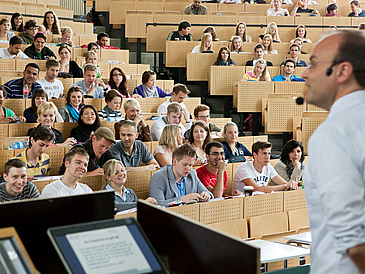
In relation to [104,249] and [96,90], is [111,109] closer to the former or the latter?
[96,90]

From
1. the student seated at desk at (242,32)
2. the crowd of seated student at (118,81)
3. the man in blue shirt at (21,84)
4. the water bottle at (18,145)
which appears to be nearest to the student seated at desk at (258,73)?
the student seated at desk at (242,32)

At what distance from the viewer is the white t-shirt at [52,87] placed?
18.8 ft

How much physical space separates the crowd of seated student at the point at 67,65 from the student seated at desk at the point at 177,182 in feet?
10.6

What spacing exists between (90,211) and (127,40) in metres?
8.70

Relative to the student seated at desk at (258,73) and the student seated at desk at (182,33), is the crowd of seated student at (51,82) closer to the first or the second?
the student seated at desk at (258,73)

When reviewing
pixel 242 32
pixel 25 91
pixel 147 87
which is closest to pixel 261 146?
pixel 147 87

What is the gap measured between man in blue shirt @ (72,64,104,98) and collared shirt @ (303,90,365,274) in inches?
204

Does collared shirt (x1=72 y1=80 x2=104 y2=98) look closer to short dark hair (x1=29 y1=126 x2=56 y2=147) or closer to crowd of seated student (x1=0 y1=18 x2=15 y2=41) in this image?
crowd of seated student (x1=0 y1=18 x2=15 y2=41)

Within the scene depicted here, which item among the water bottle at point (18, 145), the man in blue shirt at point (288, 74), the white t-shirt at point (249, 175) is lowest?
the white t-shirt at point (249, 175)

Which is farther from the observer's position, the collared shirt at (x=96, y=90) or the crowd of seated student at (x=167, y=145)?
the collared shirt at (x=96, y=90)

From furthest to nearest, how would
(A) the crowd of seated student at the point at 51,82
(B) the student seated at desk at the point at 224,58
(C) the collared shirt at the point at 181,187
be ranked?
(B) the student seated at desk at the point at 224,58, (A) the crowd of seated student at the point at 51,82, (C) the collared shirt at the point at 181,187

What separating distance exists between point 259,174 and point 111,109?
6.85 ft

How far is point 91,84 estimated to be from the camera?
6.11 meters

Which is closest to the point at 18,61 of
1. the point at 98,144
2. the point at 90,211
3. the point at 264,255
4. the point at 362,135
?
the point at 98,144
